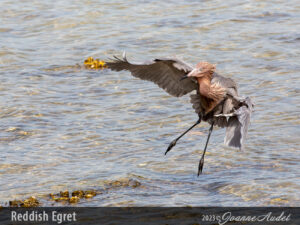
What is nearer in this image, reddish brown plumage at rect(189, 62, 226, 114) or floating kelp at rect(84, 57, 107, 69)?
reddish brown plumage at rect(189, 62, 226, 114)

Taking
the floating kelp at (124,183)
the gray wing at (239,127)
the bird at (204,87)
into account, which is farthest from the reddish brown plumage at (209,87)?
the floating kelp at (124,183)

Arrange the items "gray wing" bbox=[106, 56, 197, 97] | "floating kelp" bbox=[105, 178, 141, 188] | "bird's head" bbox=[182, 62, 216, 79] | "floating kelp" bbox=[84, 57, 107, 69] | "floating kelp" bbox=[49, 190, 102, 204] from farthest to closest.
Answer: "floating kelp" bbox=[84, 57, 107, 69]
"floating kelp" bbox=[105, 178, 141, 188]
"gray wing" bbox=[106, 56, 197, 97]
"bird's head" bbox=[182, 62, 216, 79]
"floating kelp" bbox=[49, 190, 102, 204]

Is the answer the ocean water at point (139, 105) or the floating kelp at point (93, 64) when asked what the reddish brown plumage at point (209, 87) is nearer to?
the ocean water at point (139, 105)

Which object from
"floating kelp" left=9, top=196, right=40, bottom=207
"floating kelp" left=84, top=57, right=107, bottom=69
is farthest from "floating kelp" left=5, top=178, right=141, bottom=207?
"floating kelp" left=84, top=57, right=107, bottom=69

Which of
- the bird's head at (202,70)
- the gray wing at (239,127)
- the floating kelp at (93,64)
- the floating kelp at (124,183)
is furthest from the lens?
the floating kelp at (93,64)

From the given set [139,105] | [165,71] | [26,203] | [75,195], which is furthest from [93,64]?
[26,203]

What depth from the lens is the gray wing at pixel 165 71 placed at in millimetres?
8945

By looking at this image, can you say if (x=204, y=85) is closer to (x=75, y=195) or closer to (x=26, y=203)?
(x=75, y=195)

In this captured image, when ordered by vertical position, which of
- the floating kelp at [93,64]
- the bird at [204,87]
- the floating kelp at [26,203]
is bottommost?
the floating kelp at [26,203]

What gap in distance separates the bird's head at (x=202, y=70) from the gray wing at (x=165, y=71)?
0.55 feet

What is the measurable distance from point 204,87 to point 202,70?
257mm

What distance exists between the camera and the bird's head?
8.82 meters

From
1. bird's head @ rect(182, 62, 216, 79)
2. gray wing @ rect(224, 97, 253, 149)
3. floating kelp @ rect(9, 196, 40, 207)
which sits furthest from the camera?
bird's head @ rect(182, 62, 216, 79)

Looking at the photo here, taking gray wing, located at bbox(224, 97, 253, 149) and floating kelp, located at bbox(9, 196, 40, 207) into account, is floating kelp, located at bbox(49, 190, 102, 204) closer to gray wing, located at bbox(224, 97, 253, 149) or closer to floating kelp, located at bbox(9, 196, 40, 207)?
floating kelp, located at bbox(9, 196, 40, 207)
